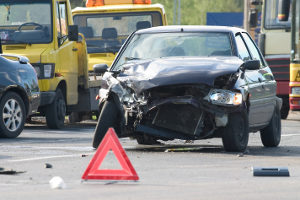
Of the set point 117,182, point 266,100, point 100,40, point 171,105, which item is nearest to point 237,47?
point 266,100

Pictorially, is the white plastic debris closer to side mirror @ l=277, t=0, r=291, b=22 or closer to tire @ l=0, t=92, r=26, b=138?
tire @ l=0, t=92, r=26, b=138

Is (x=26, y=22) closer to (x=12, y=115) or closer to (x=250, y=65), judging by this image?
(x=12, y=115)

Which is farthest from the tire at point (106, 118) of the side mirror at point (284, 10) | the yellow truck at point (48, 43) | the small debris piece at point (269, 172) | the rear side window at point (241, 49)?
the side mirror at point (284, 10)

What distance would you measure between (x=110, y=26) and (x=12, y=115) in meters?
8.11

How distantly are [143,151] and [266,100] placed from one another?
78.9 inches

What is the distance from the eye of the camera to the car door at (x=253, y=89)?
40.8 ft

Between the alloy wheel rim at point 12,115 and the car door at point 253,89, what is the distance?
3715 millimetres

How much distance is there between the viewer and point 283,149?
43.9 feet

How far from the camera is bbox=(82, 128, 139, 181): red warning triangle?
852 cm

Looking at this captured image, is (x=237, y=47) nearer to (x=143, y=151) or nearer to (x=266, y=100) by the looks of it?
(x=266, y=100)

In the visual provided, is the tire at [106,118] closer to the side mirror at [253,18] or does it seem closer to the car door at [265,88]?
the car door at [265,88]

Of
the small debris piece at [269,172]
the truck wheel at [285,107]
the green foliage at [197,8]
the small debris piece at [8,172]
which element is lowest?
the green foliage at [197,8]

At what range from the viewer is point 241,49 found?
13.2 meters

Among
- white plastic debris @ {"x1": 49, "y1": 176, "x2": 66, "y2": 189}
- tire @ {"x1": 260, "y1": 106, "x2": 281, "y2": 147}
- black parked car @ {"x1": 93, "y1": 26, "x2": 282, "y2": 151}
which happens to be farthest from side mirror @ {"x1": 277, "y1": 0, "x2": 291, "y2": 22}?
white plastic debris @ {"x1": 49, "y1": 176, "x2": 66, "y2": 189}
